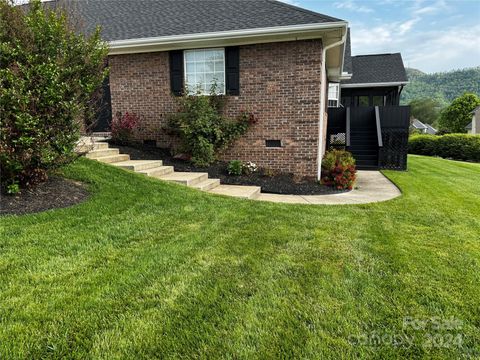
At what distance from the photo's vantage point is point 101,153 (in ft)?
22.4

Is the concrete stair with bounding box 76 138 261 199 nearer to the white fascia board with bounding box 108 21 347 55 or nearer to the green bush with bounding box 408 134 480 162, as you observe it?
the white fascia board with bounding box 108 21 347 55

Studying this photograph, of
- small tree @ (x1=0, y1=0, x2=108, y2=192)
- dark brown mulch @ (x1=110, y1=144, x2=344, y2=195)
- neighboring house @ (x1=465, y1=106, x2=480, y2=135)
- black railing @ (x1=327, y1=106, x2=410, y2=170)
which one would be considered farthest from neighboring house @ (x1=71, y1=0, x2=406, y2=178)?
neighboring house @ (x1=465, y1=106, x2=480, y2=135)

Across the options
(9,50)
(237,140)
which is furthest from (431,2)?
(9,50)

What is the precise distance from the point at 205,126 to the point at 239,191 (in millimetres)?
2003

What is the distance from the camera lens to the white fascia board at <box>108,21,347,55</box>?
6.63 metres

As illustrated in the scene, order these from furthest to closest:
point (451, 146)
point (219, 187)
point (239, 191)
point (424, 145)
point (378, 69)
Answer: point (424, 145) < point (451, 146) < point (378, 69) < point (219, 187) < point (239, 191)

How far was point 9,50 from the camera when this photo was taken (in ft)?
11.9

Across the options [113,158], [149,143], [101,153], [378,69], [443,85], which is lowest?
[113,158]

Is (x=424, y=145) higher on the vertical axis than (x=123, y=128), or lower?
lower

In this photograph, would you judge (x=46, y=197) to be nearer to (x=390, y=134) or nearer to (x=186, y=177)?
(x=186, y=177)

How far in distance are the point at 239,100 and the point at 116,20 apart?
536 centimetres

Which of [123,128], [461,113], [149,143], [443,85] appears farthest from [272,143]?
[443,85]

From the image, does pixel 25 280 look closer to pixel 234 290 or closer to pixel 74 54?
pixel 234 290

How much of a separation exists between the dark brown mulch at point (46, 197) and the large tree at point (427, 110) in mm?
82200
